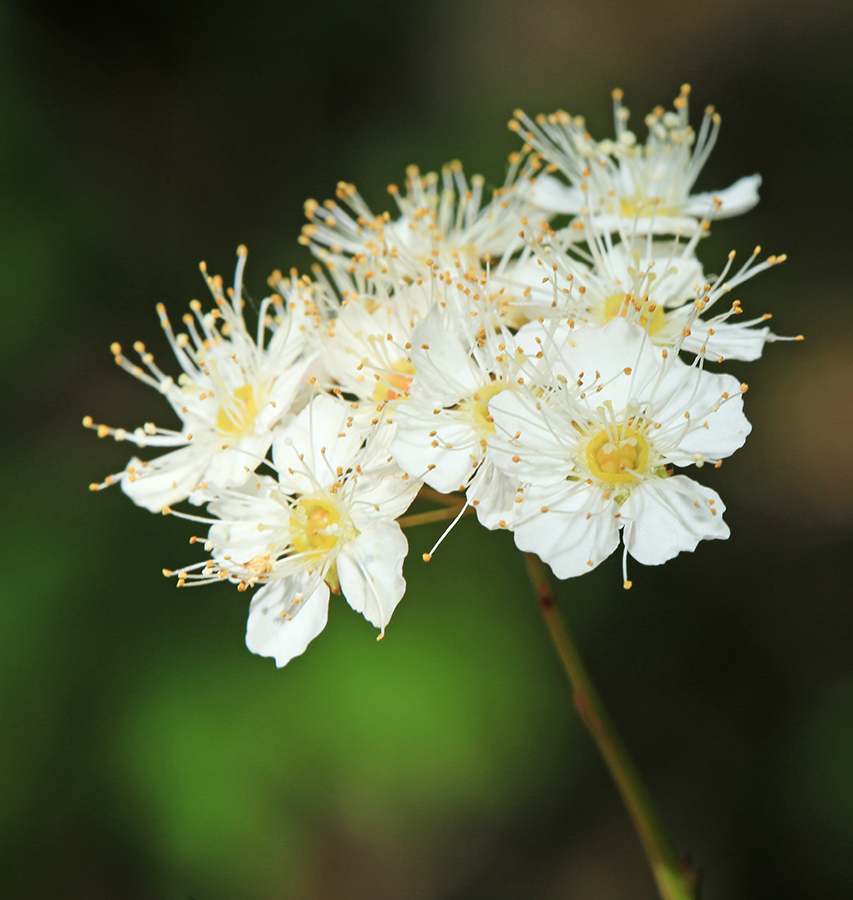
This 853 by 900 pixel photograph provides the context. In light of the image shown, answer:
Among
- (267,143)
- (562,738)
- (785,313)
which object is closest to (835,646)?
(562,738)

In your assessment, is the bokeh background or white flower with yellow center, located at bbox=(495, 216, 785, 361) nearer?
white flower with yellow center, located at bbox=(495, 216, 785, 361)

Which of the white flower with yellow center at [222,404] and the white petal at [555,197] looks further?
the white petal at [555,197]

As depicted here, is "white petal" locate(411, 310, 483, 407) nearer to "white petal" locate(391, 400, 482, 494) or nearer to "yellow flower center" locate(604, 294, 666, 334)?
"white petal" locate(391, 400, 482, 494)

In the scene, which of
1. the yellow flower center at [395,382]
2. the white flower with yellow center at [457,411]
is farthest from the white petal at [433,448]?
the yellow flower center at [395,382]

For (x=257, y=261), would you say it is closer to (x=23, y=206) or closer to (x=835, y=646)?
(x=23, y=206)

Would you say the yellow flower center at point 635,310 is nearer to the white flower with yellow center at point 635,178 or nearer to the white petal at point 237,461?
the white flower with yellow center at point 635,178

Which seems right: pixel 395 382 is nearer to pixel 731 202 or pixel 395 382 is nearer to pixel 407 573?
pixel 731 202

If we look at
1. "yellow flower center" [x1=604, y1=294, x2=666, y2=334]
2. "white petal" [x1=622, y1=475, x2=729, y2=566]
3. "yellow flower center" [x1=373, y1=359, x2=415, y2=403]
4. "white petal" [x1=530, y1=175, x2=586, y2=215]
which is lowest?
"white petal" [x1=622, y1=475, x2=729, y2=566]

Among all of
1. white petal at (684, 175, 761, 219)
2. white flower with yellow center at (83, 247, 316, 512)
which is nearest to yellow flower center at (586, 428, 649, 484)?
white flower with yellow center at (83, 247, 316, 512)
